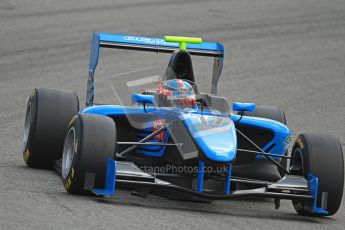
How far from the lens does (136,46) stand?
37.8ft

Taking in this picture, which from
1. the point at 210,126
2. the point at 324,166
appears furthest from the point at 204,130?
the point at 324,166

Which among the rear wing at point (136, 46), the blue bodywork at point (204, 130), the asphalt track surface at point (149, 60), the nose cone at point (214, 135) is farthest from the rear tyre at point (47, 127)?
the nose cone at point (214, 135)

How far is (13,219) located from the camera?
7.71m

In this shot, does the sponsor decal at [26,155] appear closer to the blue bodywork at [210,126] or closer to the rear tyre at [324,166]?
the blue bodywork at [210,126]

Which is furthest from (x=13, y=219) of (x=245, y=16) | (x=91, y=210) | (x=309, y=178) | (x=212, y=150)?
(x=245, y=16)

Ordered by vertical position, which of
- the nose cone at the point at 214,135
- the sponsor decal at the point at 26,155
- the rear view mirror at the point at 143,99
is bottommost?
the sponsor decal at the point at 26,155

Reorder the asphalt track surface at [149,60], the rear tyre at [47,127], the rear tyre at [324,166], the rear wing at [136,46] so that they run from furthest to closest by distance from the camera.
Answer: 1. the rear wing at [136,46]
2. the rear tyre at [47,127]
3. the rear tyre at [324,166]
4. the asphalt track surface at [149,60]

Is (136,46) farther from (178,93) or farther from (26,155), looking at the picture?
(26,155)

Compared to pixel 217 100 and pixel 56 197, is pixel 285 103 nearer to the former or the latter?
pixel 217 100

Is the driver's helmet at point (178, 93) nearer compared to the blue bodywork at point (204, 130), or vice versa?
the blue bodywork at point (204, 130)

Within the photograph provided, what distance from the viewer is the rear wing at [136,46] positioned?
1136 centimetres

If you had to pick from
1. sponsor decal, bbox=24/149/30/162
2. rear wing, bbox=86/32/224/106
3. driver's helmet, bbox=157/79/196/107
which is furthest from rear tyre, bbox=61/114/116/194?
rear wing, bbox=86/32/224/106

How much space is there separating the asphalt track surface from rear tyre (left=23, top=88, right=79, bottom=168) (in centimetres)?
16

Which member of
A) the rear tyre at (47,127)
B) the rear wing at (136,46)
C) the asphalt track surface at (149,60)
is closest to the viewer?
the asphalt track surface at (149,60)
